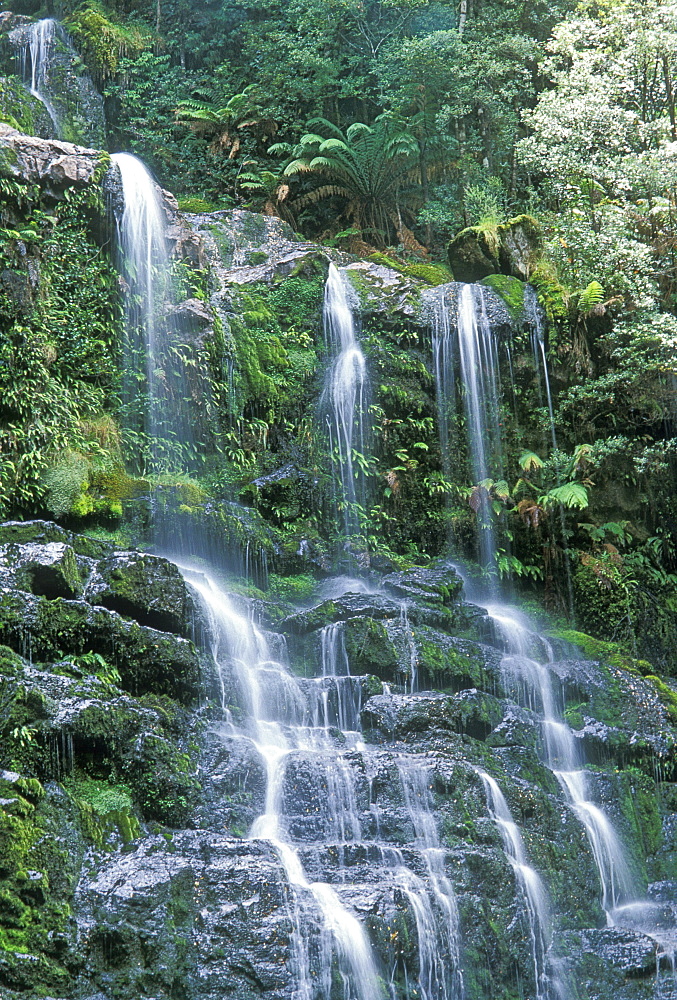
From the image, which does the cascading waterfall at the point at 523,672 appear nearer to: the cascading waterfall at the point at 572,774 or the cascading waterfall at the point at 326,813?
the cascading waterfall at the point at 572,774

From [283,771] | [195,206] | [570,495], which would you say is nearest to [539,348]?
[570,495]

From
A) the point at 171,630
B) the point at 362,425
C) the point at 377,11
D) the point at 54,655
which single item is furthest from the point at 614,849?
the point at 377,11

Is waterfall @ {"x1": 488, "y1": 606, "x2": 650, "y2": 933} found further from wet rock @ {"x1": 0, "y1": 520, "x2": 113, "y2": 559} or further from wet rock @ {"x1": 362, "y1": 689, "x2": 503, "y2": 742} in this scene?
wet rock @ {"x1": 0, "y1": 520, "x2": 113, "y2": 559}

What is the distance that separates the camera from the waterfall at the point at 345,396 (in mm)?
12914

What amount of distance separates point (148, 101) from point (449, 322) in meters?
9.64

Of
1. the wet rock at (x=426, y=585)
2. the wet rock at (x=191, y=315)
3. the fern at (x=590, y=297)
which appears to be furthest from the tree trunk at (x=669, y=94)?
the wet rock at (x=426, y=585)

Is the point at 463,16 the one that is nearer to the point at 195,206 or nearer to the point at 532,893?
the point at 195,206

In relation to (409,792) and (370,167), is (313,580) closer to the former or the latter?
(409,792)

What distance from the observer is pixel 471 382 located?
1402cm

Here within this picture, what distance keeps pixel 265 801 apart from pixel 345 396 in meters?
7.79

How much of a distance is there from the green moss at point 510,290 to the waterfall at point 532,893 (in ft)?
29.2

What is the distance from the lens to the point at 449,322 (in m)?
14.1

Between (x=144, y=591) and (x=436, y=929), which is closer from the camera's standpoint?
(x=436, y=929)

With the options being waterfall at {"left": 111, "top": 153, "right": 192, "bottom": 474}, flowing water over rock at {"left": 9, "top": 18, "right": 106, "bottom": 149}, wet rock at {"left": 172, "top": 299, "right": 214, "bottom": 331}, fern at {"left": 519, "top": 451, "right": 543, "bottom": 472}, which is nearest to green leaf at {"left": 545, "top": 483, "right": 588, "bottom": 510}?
fern at {"left": 519, "top": 451, "right": 543, "bottom": 472}
